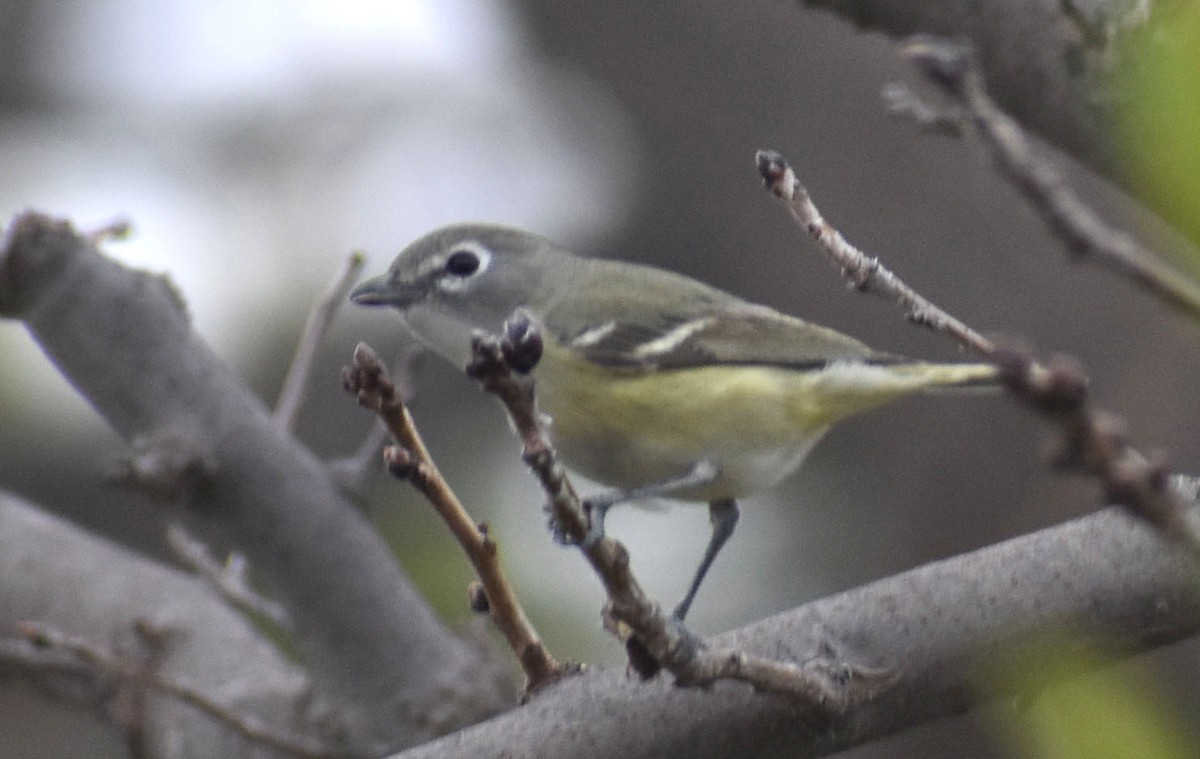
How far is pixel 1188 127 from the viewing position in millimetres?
986

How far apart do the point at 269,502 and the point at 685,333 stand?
85 cm

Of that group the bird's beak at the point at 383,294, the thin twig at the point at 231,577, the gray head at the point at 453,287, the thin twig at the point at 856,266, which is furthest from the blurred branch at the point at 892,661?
the bird's beak at the point at 383,294

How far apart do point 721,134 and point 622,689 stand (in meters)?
3.75

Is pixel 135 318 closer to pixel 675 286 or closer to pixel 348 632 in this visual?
pixel 348 632

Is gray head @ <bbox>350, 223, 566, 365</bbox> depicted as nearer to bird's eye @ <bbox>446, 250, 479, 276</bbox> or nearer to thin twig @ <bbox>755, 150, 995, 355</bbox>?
bird's eye @ <bbox>446, 250, 479, 276</bbox>

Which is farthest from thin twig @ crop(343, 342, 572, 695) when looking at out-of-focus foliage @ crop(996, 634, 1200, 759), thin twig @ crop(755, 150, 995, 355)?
out-of-focus foliage @ crop(996, 634, 1200, 759)

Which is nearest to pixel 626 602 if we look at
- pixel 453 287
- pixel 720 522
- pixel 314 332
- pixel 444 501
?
pixel 444 501

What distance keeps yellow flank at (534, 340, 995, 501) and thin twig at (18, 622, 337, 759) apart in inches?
26.6

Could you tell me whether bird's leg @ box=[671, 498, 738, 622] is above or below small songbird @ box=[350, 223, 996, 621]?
below

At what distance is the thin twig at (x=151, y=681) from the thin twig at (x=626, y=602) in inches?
36.1

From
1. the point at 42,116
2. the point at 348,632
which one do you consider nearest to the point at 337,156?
the point at 42,116

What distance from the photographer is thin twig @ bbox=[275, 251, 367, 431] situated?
8.73 ft

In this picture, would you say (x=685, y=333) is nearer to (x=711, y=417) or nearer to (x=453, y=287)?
(x=711, y=417)

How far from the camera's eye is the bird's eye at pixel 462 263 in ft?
10.2
